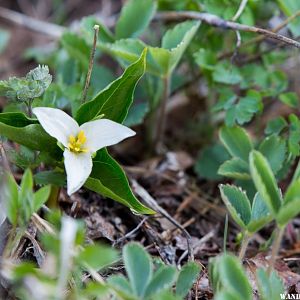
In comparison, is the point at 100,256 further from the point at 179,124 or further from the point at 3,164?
the point at 179,124

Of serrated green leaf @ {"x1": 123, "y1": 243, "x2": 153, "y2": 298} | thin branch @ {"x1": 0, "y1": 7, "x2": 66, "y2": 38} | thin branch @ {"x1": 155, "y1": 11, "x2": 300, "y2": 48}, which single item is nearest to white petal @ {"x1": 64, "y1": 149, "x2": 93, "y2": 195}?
serrated green leaf @ {"x1": 123, "y1": 243, "x2": 153, "y2": 298}

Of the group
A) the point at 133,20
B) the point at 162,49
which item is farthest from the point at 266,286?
the point at 133,20

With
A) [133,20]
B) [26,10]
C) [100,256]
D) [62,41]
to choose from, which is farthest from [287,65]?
[100,256]

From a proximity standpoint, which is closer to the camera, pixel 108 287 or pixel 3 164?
pixel 108 287

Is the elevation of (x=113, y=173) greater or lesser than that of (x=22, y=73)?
lesser

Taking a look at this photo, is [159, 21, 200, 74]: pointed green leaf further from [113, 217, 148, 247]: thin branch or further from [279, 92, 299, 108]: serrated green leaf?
[113, 217, 148, 247]: thin branch

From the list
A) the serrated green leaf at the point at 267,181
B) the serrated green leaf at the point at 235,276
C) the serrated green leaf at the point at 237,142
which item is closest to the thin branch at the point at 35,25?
the serrated green leaf at the point at 237,142

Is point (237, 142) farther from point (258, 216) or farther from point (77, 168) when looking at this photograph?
point (77, 168)
